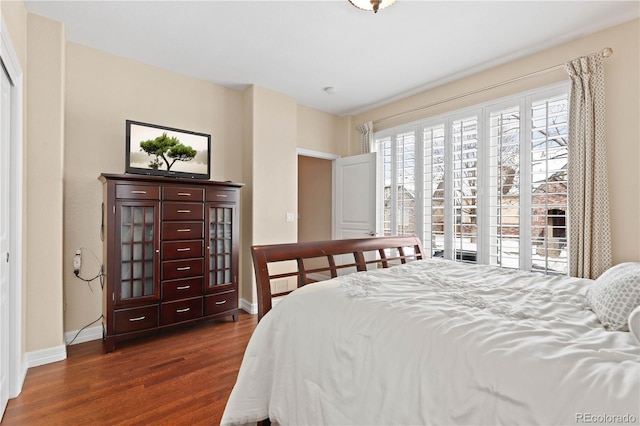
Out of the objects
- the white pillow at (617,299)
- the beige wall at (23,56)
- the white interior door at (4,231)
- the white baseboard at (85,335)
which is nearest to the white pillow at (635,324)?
the white pillow at (617,299)

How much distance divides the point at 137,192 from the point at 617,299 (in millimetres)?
3246

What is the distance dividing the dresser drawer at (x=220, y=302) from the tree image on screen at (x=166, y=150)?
142 cm

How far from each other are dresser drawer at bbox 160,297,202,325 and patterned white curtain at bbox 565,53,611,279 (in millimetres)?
3416

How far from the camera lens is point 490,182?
3.30 metres

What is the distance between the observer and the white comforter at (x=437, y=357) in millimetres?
815

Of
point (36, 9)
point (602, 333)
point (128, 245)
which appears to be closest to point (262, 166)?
point (128, 245)

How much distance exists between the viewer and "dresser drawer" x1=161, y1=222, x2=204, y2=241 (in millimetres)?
2984

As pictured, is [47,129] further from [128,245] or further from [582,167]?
[582,167]

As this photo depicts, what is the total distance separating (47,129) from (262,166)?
2022mm

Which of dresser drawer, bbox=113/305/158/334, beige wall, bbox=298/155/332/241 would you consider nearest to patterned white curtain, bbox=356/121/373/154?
beige wall, bbox=298/155/332/241

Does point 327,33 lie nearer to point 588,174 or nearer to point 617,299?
point 588,174

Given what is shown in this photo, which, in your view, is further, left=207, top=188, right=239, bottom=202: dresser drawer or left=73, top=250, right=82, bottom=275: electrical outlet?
left=207, top=188, right=239, bottom=202: dresser drawer

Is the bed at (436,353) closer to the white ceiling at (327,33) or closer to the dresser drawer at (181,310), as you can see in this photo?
the dresser drawer at (181,310)

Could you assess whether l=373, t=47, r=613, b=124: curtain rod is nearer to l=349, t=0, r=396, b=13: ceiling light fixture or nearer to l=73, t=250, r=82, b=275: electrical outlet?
l=349, t=0, r=396, b=13: ceiling light fixture
